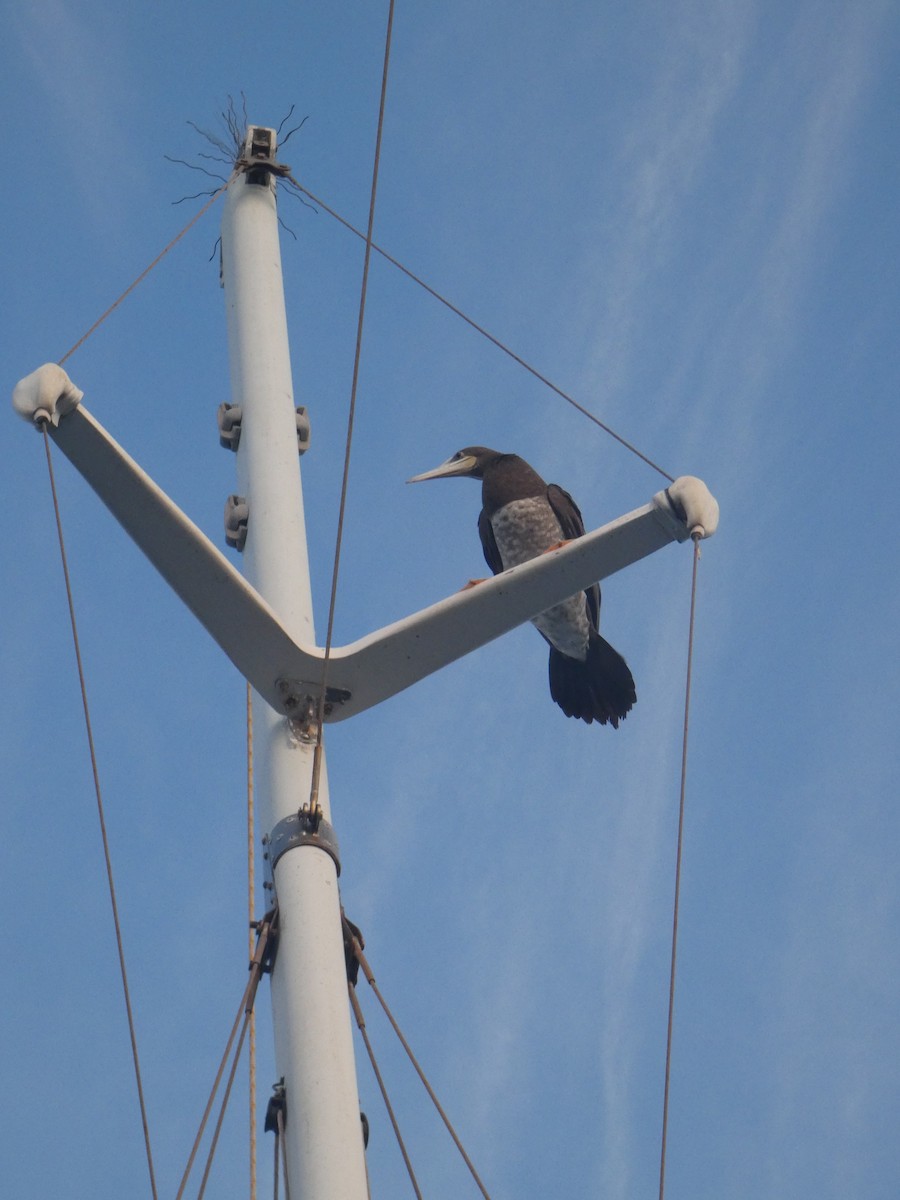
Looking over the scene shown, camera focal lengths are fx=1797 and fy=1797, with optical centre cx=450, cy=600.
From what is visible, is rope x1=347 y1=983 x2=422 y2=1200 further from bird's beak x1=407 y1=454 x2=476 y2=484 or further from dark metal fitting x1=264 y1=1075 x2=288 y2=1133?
bird's beak x1=407 y1=454 x2=476 y2=484

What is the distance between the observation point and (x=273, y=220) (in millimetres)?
6789

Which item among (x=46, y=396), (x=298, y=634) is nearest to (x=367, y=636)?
(x=298, y=634)

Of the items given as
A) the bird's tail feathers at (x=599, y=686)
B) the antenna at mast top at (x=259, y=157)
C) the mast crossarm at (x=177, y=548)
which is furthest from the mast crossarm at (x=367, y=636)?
the bird's tail feathers at (x=599, y=686)

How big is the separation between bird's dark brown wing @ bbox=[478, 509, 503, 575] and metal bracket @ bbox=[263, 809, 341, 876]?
3.83 metres

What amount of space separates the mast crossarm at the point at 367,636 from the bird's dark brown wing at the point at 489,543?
338cm

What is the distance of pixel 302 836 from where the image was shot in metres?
4.89

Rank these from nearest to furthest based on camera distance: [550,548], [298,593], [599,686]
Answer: [298,593], [550,548], [599,686]

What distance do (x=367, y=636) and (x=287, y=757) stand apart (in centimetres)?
42

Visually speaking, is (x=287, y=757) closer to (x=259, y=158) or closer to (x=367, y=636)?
(x=367, y=636)

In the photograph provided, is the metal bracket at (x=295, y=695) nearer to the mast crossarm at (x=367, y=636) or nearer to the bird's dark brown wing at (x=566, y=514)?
A: the mast crossarm at (x=367, y=636)

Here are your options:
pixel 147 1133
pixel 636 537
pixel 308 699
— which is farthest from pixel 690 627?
pixel 147 1133

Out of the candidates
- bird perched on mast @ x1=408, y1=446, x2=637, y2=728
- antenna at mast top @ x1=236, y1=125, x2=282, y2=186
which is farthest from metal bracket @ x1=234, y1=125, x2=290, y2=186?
bird perched on mast @ x1=408, y1=446, x2=637, y2=728

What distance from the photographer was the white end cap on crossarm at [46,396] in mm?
4863

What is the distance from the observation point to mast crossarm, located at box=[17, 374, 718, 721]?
497 centimetres
